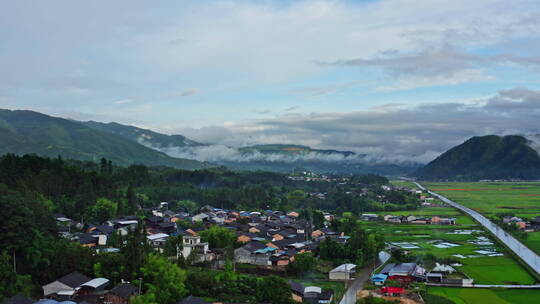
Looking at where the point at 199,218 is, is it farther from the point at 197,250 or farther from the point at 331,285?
the point at 331,285

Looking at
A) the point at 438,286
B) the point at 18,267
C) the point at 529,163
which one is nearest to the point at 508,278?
the point at 438,286

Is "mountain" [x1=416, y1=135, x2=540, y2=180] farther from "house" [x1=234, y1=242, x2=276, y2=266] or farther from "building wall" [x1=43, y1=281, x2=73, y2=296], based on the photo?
"building wall" [x1=43, y1=281, x2=73, y2=296]

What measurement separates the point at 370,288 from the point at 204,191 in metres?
51.2

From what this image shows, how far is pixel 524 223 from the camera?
5959 cm

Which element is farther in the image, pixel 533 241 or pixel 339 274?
pixel 533 241

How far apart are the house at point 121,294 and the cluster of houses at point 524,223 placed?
4679 cm

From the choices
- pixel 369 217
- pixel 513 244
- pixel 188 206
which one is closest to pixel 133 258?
pixel 513 244

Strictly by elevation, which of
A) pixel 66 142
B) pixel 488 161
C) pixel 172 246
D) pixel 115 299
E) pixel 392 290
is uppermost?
pixel 66 142

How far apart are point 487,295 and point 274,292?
13.3m

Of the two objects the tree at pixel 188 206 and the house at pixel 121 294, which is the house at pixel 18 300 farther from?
the tree at pixel 188 206

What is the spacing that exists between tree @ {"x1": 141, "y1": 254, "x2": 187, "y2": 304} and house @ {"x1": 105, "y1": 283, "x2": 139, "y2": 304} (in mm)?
834

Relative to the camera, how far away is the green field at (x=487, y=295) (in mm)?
28750

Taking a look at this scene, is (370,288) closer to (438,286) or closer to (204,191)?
(438,286)

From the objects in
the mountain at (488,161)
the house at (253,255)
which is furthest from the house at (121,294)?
the mountain at (488,161)
